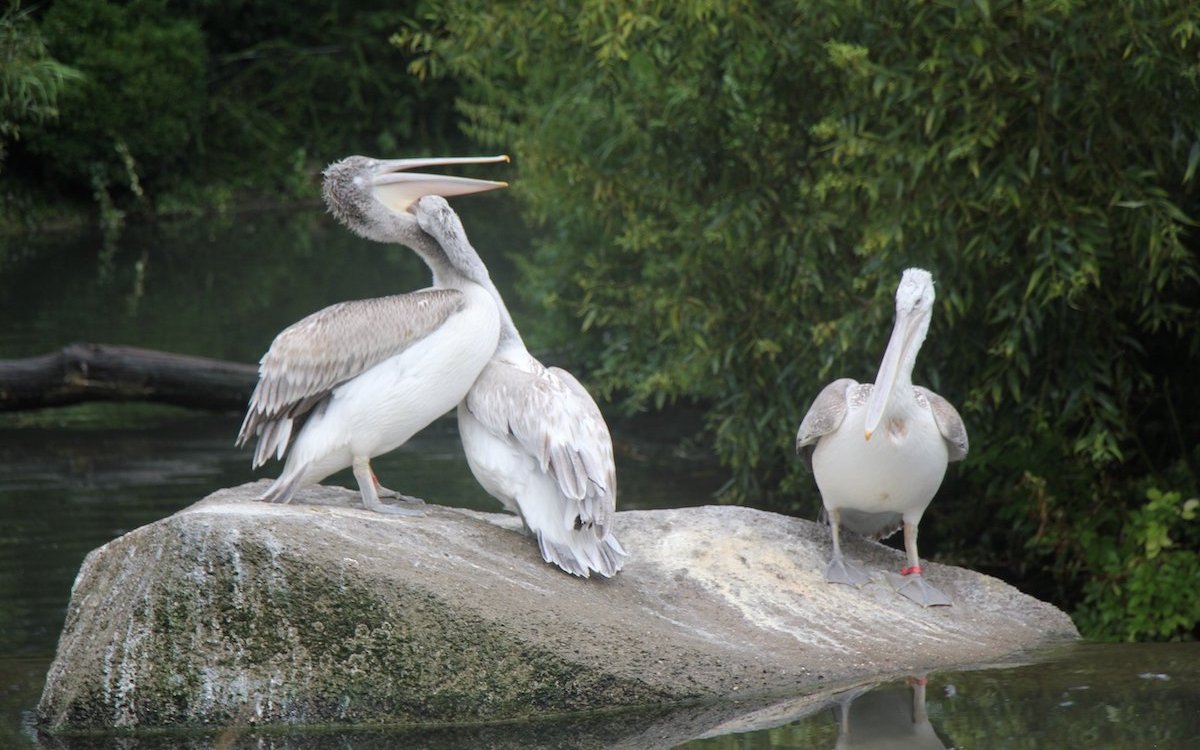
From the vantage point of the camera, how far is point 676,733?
4.12m

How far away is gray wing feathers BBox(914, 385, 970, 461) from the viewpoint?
16.1 feet

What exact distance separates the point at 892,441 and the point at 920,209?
1644 millimetres

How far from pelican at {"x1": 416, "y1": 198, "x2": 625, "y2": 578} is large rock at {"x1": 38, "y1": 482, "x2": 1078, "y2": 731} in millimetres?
119

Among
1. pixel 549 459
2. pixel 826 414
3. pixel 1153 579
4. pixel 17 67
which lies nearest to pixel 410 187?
pixel 549 459

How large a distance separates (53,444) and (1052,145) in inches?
258

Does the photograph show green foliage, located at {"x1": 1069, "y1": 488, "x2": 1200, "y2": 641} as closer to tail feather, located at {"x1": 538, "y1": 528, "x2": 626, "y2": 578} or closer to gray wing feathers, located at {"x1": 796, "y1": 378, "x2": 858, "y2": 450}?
gray wing feathers, located at {"x1": 796, "y1": 378, "x2": 858, "y2": 450}

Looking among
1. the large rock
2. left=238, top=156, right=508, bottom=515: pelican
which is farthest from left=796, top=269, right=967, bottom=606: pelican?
left=238, top=156, right=508, bottom=515: pelican

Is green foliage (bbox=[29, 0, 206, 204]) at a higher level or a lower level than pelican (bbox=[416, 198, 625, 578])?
higher

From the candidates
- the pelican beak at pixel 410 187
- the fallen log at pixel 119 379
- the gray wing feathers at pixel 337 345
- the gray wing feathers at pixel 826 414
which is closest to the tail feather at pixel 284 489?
the gray wing feathers at pixel 337 345

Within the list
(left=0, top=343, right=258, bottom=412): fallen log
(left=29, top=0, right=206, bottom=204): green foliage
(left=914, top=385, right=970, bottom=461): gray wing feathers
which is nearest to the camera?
(left=914, top=385, right=970, bottom=461): gray wing feathers

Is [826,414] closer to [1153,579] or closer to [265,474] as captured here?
[1153,579]

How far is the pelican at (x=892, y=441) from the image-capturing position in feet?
15.6

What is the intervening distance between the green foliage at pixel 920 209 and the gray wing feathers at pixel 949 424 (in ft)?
3.45

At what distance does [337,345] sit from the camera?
477cm
